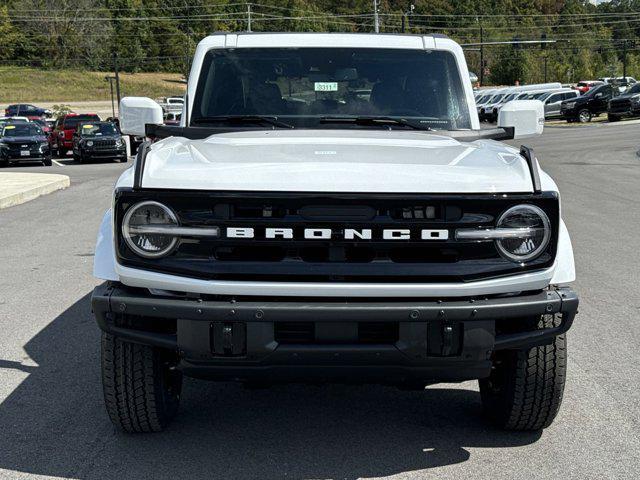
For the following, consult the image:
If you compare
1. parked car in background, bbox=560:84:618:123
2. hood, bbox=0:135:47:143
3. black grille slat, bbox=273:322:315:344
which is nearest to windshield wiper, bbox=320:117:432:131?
black grille slat, bbox=273:322:315:344

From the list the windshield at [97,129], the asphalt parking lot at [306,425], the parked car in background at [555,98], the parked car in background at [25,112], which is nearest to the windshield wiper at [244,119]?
the asphalt parking lot at [306,425]

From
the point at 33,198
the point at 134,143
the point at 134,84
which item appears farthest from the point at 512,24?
the point at 33,198

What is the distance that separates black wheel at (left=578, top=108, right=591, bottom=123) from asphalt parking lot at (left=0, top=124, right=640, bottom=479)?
47.6 metres

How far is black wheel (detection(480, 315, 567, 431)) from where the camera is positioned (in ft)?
14.3

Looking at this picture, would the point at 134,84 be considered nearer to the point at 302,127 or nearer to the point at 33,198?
the point at 33,198

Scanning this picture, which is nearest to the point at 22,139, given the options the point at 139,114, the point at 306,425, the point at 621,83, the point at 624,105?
the point at 139,114

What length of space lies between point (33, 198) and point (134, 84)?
334 feet

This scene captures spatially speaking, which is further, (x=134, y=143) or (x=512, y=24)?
(x=512, y=24)

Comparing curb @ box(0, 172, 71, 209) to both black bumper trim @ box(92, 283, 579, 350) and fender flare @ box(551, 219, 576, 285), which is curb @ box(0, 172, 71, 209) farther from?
fender flare @ box(551, 219, 576, 285)

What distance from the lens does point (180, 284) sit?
393 cm

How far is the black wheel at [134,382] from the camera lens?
432 cm

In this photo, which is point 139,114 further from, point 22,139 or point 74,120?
point 74,120

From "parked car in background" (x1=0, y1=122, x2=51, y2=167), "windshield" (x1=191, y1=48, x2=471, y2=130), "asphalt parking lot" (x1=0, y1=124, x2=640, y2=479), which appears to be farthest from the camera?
"parked car in background" (x1=0, y1=122, x2=51, y2=167)

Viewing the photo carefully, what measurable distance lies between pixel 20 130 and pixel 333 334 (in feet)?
107
